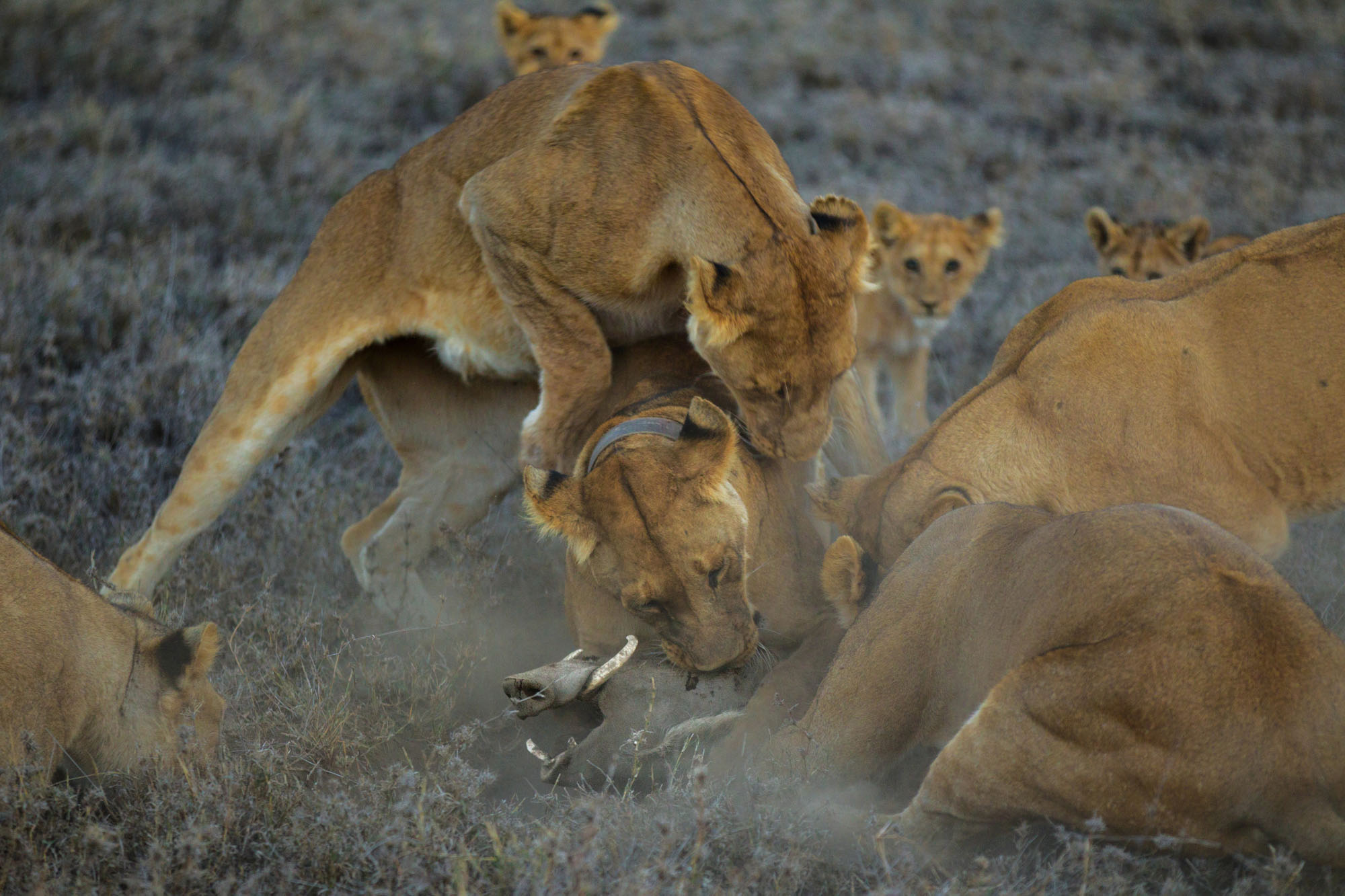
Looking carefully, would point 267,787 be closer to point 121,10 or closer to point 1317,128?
point 121,10

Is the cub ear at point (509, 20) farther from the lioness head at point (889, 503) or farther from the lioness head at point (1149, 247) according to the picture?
the lioness head at point (889, 503)

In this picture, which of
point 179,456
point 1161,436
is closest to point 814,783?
point 1161,436

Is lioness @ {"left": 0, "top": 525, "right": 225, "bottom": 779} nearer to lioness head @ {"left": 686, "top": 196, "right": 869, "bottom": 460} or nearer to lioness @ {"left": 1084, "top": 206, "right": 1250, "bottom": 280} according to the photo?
lioness head @ {"left": 686, "top": 196, "right": 869, "bottom": 460}

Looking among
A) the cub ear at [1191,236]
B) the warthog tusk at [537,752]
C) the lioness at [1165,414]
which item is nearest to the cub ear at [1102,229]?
the cub ear at [1191,236]

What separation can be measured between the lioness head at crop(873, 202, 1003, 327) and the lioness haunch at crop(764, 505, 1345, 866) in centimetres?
552

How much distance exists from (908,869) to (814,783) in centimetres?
73

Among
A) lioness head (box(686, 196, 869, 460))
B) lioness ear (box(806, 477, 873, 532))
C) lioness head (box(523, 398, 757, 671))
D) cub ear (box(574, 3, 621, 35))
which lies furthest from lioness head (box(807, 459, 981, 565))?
cub ear (box(574, 3, 621, 35))

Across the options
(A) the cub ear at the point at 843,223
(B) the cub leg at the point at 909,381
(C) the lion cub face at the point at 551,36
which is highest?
(A) the cub ear at the point at 843,223

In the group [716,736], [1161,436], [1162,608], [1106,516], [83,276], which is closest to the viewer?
[1162,608]

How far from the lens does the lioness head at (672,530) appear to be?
3.84 m

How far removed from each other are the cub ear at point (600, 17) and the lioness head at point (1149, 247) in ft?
13.1

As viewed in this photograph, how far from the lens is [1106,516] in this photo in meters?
3.30

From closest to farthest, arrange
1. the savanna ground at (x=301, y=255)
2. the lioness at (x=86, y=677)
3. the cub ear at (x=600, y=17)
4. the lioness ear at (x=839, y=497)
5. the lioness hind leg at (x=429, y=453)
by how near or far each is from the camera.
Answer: the savanna ground at (x=301, y=255) < the lioness at (x=86, y=677) < the lioness ear at (x=839, y=497) < the lioness hind leg at (x=429, y=453) < the cub ear at (x=600, y=17)

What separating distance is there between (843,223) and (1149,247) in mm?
4224
